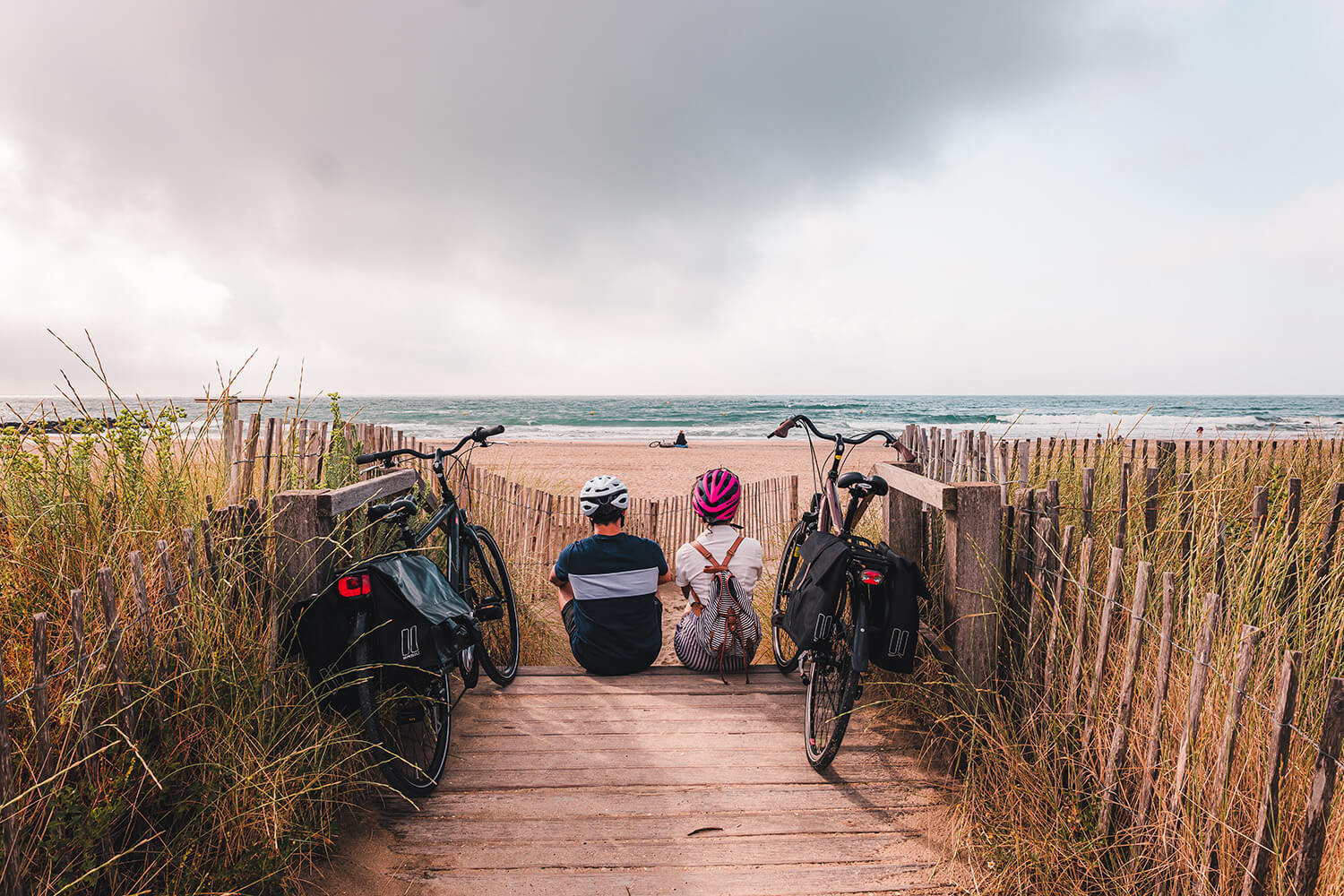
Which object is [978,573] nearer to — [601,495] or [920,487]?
[920,487]

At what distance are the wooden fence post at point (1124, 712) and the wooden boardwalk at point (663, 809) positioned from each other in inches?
22.3

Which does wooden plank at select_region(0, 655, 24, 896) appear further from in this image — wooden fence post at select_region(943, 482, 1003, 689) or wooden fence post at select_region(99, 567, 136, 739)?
wooden fence post at select_region(943, 482, 1003, 689)

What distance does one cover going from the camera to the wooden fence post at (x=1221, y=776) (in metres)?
1.62

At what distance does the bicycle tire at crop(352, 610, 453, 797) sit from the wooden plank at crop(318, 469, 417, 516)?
1.76 ft

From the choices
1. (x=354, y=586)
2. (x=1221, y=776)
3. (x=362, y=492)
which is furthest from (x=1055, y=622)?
(x=362, y=492)

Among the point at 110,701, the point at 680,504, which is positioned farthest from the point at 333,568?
the point at 680,504

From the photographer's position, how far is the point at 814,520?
3961 mm

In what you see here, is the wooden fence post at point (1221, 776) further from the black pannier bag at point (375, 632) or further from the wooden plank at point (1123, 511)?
the black pannier bag at point (375, 632)

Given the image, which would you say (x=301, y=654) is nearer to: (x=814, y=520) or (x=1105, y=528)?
(x=814, y=520)

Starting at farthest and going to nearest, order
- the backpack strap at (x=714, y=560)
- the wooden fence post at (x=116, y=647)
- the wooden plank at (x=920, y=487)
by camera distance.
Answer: the backpack strap at (x=714, y=560) < the wooden plank at (x=920, y=487) < the wooden fence post at (x=116, y=647)

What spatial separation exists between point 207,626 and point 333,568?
744mm

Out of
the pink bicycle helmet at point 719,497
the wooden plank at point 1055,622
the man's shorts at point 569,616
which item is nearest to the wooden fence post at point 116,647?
the man's shorts at point 569,616

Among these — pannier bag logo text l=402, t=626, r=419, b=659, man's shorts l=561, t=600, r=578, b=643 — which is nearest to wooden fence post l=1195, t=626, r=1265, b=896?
pannier bag logo text l=402, t=626, r=419, b=659

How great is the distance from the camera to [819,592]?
2.87 m
